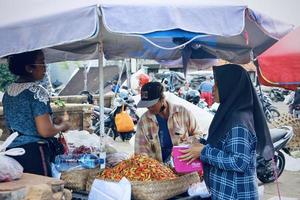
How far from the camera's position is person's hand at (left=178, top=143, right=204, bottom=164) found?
11.1 ft

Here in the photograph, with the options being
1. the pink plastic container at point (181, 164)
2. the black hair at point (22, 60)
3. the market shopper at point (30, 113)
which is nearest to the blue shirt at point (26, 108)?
the market shopper at point (30, 113)

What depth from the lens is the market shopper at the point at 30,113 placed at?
355 centimetres

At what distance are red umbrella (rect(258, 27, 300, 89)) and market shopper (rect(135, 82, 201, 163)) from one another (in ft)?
3.56

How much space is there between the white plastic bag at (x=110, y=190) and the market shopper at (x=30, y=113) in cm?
47

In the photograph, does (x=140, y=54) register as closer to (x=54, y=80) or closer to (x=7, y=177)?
(x=7, y=177)

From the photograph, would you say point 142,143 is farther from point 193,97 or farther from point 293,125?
point 193,97

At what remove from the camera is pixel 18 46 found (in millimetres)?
2971

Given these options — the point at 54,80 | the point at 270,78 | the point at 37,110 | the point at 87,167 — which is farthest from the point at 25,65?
the point at 54,80

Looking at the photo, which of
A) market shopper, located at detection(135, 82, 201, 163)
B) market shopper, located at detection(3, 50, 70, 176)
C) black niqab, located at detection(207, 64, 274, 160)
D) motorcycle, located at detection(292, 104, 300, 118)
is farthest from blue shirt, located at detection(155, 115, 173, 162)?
motorcycle, located at detection(292, 104, 300, 118)

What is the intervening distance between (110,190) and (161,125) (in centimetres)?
121

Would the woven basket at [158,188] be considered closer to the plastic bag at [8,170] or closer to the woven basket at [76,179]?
the woven basket at [76,179]

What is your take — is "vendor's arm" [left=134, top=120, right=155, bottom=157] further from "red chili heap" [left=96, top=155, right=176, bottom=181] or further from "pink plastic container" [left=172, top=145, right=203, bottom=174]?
"pink plastic container" [left=172, top=145, right=203, bottom=174]

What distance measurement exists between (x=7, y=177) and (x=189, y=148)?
52.1 inches

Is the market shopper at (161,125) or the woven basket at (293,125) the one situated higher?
the market shopper at (161,125)
